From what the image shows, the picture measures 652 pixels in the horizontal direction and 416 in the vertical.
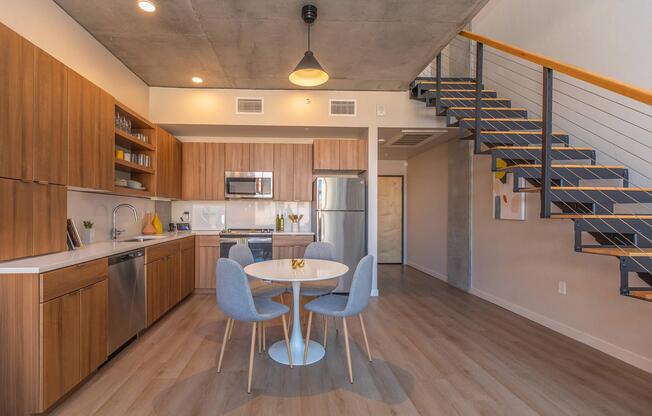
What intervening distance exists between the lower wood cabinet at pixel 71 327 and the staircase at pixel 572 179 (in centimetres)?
345

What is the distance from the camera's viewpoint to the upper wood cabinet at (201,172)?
4738 mm

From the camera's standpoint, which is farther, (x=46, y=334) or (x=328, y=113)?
(x=328, y=113)

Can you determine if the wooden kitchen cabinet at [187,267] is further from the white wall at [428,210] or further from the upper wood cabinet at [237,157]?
the white wall at [428,210]

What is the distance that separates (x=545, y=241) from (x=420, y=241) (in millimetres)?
3231

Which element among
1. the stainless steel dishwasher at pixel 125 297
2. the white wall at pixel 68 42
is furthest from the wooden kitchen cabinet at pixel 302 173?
the stainless steel dishwasher at pixel 125 297

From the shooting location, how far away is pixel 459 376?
7.60 ft

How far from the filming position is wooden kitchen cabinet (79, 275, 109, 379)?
2.12m

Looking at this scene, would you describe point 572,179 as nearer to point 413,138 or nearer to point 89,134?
point 413,138

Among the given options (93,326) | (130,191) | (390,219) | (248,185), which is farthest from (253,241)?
(390,219)

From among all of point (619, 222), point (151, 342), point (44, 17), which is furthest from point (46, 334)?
point (619, 222)

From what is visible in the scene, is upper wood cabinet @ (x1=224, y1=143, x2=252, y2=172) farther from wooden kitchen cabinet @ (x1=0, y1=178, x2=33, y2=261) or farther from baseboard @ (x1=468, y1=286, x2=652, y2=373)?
baseboard @ (x1=468, y1=286, x2=652, y2=373)

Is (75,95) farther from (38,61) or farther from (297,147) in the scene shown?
(297,147)

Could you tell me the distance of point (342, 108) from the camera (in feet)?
14.8

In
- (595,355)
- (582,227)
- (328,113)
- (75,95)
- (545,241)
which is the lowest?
(595,355)
